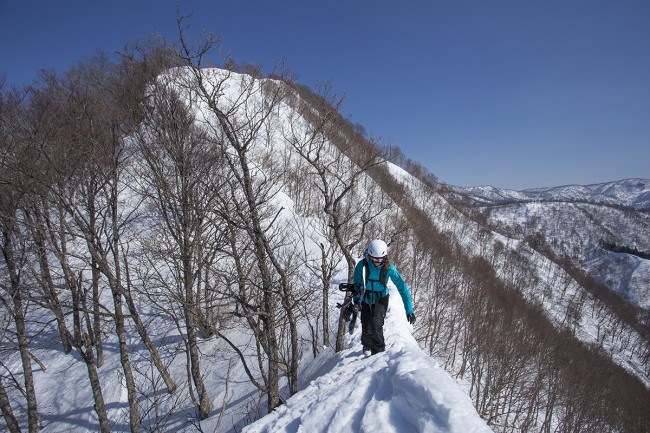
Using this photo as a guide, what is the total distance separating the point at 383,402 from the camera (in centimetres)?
365

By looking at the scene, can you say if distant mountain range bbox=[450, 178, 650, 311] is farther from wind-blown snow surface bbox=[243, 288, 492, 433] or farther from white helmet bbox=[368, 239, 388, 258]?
wind-blown snow surface bbox=[243, 288, 492, 433]

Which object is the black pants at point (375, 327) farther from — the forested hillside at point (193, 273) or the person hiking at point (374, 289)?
the forested hillside at point (193, 273)

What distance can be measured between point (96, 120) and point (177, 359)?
8435 millimetres

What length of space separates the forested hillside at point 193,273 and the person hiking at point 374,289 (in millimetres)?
1715

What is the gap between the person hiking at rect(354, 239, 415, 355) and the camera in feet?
17.7

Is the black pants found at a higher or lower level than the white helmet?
lower

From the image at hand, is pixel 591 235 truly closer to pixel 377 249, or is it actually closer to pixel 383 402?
pixel 377 249

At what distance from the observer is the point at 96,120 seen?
26.8ft

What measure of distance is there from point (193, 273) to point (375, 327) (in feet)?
17.8

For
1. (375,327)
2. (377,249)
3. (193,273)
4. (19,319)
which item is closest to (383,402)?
(375,327)

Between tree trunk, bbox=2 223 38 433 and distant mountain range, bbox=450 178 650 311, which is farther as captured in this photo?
distant mountain range, bbox=450 178 650 311

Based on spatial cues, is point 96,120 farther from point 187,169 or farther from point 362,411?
point 362,411

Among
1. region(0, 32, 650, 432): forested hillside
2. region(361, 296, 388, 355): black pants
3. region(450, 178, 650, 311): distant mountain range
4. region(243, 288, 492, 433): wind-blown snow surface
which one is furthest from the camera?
region(450, 178, 650, 311): distant mountain range

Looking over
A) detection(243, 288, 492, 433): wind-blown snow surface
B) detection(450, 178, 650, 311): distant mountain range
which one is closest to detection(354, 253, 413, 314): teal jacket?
detection(243, 288, 492, 433): wind-blown snow surface
